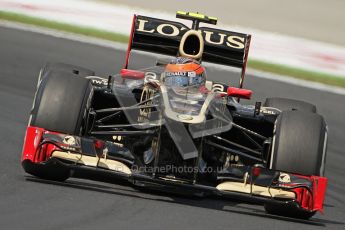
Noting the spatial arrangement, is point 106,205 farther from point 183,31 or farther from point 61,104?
point 183,31

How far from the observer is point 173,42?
1266 centimetres

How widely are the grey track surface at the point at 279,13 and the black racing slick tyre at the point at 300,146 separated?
1534cm

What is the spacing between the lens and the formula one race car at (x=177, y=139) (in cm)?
952

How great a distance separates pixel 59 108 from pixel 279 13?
17.5 meters

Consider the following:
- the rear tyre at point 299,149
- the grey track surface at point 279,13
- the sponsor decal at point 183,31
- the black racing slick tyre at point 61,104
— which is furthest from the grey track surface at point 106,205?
the grey track surface at point 279,13

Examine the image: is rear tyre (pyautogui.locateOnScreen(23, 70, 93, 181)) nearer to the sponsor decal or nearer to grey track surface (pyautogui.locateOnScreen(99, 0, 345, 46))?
the sponsor decal

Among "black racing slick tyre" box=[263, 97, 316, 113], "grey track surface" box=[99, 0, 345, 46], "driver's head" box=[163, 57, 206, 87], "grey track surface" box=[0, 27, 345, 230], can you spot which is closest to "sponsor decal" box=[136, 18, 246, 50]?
"black racing slick tyre" box=[263, 97, 316, 113]

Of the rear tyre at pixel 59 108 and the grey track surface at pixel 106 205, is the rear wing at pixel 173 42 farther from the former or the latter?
the rear tyre at pixel 59 108

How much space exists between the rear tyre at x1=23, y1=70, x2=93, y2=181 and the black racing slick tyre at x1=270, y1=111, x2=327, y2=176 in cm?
213

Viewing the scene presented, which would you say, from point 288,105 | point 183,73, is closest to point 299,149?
point 183,73

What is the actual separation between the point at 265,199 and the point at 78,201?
191cm

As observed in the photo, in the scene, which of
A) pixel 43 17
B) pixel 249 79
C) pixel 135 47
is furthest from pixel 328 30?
pixel 135 47

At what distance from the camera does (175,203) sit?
9.56m

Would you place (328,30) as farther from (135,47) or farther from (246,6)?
(135,47)
